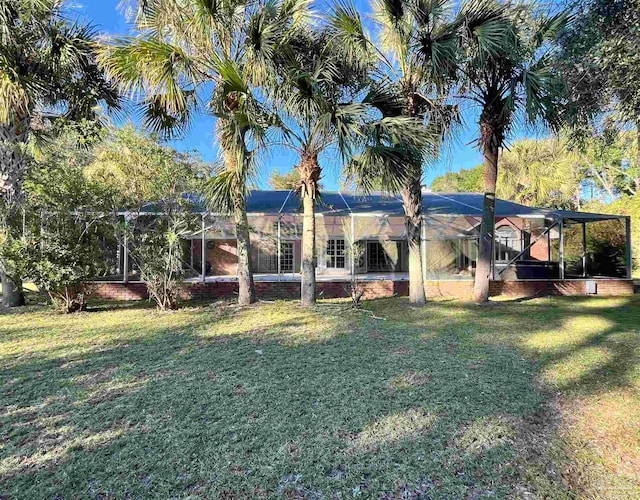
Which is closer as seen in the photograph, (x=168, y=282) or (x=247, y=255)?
(x=168, y=282)

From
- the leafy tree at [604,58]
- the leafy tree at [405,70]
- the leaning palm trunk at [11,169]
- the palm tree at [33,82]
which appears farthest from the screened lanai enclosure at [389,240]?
the leafy tree at [604,58]

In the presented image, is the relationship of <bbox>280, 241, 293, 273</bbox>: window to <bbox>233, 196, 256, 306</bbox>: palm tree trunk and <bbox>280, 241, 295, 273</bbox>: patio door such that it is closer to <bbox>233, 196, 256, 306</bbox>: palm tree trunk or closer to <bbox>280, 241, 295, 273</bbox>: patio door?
<bbox>280, 241, 295, 273</bbox>: patio door

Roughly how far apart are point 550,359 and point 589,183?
28154mm

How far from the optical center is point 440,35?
7.88m

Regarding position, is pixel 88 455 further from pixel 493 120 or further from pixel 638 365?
pixel 493 120

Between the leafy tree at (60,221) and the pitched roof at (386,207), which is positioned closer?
the leafy tree at (60,221)

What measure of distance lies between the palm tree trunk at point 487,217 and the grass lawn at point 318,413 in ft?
11.1

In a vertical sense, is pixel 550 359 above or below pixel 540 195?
below

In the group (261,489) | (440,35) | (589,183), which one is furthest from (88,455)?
(589,183)

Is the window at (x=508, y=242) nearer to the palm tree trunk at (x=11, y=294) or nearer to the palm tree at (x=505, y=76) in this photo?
the palm tree at (x=505, y=76)

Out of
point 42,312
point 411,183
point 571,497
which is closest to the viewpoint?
point 571,497

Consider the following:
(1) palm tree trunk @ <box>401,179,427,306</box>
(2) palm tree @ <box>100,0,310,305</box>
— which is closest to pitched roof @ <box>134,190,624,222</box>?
(1) palm tree trunk @ <box>401,179,427,306</box>

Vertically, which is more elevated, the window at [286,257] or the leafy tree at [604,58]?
the leafy tree at [604,58]

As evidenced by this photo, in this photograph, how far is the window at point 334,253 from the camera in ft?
→ 57.8
